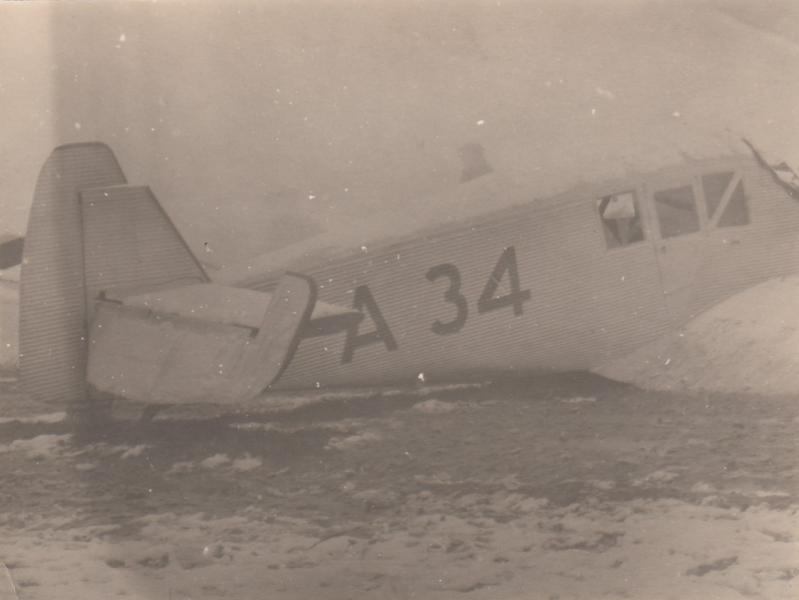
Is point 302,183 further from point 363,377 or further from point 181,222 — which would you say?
point 363,377

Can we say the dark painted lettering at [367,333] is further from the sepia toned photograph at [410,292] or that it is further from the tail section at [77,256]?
the tail section at [77,256]

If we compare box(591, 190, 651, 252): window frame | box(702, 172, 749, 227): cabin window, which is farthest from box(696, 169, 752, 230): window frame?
box(591, 190, 651, 252): window frame

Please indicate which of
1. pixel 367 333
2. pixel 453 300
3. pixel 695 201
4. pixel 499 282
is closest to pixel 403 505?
pixel 367 333

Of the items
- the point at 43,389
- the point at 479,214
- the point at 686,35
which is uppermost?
the point at 686,35

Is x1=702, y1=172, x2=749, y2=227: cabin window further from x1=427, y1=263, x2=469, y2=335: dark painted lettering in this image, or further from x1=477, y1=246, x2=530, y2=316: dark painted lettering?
x1=427, y1=263, x2=469, y2=335: dark painted lettering

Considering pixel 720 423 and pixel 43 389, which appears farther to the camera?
pixel 720 423

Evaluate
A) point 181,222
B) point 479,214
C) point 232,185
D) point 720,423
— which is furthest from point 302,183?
point 720,423
